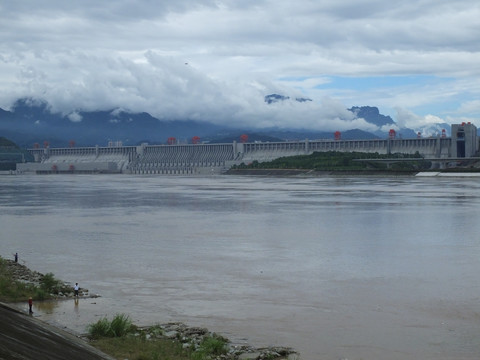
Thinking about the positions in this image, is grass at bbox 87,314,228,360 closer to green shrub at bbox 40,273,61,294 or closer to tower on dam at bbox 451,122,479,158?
green shrub at bbox 40,273,61,294

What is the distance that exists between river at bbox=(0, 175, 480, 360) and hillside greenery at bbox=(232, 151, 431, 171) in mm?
69963

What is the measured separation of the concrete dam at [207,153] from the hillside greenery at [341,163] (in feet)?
22.6

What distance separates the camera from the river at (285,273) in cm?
1360

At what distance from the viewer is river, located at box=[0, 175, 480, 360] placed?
1360cm

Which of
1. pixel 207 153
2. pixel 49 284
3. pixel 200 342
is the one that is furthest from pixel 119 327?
pixel 207 153

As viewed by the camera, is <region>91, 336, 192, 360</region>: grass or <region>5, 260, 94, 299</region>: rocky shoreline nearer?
<region>91, 336, 192, 360</region>: grass

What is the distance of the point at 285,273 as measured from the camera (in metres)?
19.8

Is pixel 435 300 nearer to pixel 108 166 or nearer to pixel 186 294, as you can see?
pixel 186 294

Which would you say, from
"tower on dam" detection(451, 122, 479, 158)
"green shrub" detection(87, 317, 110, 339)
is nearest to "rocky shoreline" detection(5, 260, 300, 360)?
"green shrub" detection(87, 317, 110, 339)

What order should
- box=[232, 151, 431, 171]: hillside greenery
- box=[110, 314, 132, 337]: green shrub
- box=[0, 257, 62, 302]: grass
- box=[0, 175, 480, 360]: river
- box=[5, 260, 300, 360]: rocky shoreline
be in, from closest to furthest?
1. box=[5, 260, 300, 360]: rocky shoreline
2. box=[110, 314, 132, 337]: green shrub
3. box=[0, 175, 480, 360]: river
4. box=[0, 257, 62, 302]: grass
5. box=[232, 151, 431, 171]: hillside greenery

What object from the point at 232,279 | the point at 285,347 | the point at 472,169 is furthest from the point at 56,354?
the point at 472,169

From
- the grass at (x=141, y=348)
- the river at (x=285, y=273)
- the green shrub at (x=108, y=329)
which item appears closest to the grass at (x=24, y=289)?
the river at (x=285, y=273)

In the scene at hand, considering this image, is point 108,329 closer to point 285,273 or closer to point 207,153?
point 285,273

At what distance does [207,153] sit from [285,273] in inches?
5262
